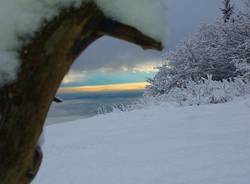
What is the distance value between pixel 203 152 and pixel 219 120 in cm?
194

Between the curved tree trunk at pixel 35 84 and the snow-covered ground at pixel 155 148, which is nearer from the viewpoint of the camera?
the curved tree trunk at pixel 35 84

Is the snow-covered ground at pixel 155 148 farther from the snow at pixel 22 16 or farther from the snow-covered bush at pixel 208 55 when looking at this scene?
the snow-covered bush at pixel 208 55

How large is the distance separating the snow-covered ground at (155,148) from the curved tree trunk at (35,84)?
3164 mm

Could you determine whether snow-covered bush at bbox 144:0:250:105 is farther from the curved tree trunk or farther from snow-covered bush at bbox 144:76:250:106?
the curved tree trunk

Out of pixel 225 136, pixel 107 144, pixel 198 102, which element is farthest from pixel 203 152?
pixel 198 102

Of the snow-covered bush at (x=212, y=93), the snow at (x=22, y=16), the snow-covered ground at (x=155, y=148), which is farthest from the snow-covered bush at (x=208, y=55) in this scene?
the snow at (x=22, y=16)

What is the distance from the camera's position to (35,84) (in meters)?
1.56

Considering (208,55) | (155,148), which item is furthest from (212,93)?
(208,55)

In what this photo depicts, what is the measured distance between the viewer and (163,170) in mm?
5039

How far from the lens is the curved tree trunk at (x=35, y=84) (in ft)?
5.14

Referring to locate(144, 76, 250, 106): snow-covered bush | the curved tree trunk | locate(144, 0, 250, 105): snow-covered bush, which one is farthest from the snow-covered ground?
locate(144, 0, 250, 105): snow-covered bush

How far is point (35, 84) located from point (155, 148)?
4.64 metres

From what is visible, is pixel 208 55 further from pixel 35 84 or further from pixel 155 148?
pixel 35 84

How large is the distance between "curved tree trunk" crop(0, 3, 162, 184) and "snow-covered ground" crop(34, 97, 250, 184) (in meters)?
3.16
